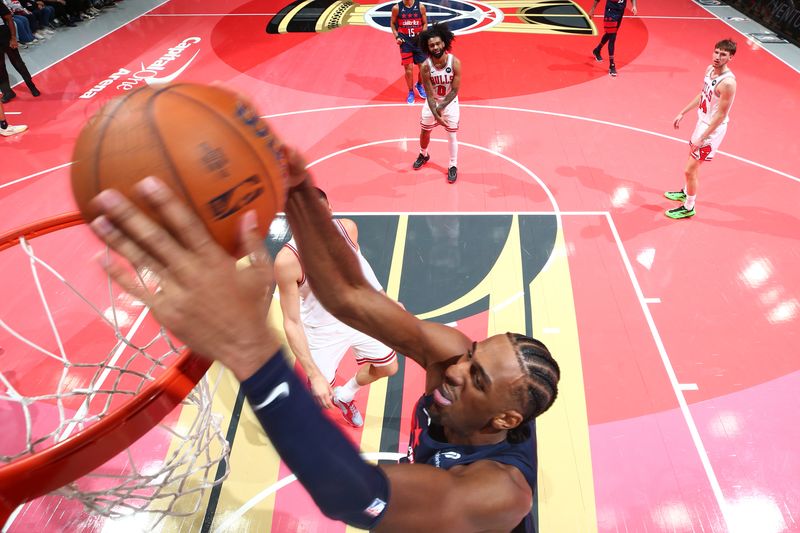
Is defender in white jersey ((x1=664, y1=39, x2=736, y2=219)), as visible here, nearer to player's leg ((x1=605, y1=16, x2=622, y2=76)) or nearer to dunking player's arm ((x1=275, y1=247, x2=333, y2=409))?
player's leg ((x1=605, y1=16, x2=622, y2=76))

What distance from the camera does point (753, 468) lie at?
3609 mm

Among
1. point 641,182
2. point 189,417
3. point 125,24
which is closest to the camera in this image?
point 189,417

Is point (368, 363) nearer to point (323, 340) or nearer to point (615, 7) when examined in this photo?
point (323, 340)

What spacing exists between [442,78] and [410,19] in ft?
8.34

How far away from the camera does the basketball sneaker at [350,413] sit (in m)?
3.92

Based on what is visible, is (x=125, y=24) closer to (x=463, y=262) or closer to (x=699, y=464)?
(x=463, y=262)

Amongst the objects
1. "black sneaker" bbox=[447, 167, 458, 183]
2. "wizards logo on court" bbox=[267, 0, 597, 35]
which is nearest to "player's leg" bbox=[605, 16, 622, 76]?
"wizards logo on court" bbox=[267, 0, 597, 35]

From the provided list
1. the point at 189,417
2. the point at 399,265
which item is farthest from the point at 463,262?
the point at 189,417

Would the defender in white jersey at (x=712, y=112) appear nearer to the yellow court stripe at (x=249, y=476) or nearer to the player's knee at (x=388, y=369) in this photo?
the player's knee at (x=388, y=369)

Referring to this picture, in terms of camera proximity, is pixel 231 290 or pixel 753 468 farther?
pixel 753 468

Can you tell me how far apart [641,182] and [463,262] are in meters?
2.65

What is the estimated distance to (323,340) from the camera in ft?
11.8

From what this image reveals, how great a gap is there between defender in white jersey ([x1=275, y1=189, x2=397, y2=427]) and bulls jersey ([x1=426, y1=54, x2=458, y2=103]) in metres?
3.25

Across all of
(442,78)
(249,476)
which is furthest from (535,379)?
(442,78)
